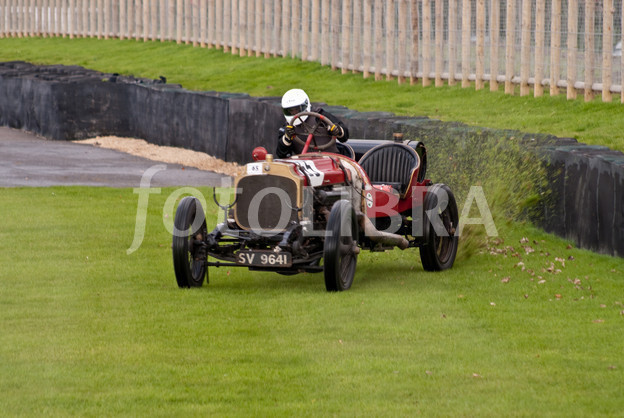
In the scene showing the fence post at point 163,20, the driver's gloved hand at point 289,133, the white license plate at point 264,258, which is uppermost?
the fence post at point 163,20

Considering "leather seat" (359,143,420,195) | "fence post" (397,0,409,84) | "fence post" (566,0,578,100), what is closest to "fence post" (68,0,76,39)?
"fence post" (397,0,409,84)

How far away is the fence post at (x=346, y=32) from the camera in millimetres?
26375

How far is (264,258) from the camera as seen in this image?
9.54 metres

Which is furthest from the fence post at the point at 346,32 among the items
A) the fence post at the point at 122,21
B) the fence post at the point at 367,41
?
the fence post at the point at 122,21

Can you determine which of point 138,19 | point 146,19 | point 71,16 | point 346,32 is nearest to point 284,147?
point 346,32

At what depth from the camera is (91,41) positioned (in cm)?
4156

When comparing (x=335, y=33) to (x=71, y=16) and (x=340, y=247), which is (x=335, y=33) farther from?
A: (x=71, y=16)

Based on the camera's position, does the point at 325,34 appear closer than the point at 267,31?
Yes

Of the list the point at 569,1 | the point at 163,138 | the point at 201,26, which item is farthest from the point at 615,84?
the point at 201,26

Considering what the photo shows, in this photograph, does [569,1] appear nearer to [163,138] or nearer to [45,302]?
[163,138]

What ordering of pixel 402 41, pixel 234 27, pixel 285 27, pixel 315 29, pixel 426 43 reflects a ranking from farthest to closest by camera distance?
pixel 234 27, pixel 285 27, pixel 315 29, pixel 402 41, pixel 426 43

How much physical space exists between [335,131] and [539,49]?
30.5 feet

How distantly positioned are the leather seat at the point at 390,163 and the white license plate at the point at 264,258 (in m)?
2.18

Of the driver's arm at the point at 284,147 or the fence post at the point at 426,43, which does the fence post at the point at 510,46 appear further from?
the driver's arm at the point at 284,147
